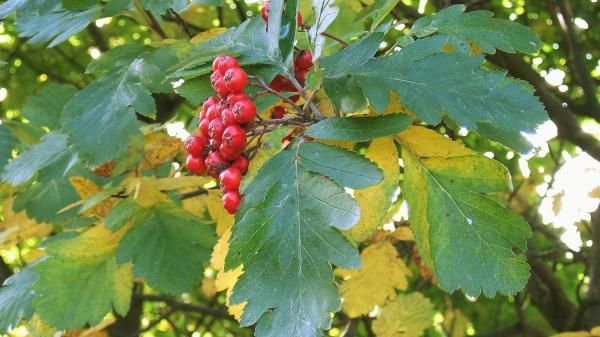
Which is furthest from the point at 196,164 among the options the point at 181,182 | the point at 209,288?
the point at 209,288

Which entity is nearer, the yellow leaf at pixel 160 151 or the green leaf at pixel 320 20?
the green leaf at pixel 320 20

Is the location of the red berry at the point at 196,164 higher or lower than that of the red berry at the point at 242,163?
lower

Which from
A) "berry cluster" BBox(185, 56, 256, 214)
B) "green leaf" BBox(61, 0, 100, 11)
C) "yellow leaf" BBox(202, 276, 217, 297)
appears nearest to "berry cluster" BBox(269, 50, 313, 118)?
"berry cluster" BBox(185, 56, 256, 214)

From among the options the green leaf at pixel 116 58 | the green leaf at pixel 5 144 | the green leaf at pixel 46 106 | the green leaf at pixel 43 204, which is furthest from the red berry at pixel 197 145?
the green leaf at pixel 46 106

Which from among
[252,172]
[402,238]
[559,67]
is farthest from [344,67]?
[559,67]

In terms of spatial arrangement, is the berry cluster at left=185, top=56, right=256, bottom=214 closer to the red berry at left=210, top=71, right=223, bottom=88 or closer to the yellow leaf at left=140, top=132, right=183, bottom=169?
the red berry at left=210, top=71, right=223, bottom=88

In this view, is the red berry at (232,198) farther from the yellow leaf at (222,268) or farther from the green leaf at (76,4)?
the green leaf at (76,4)
